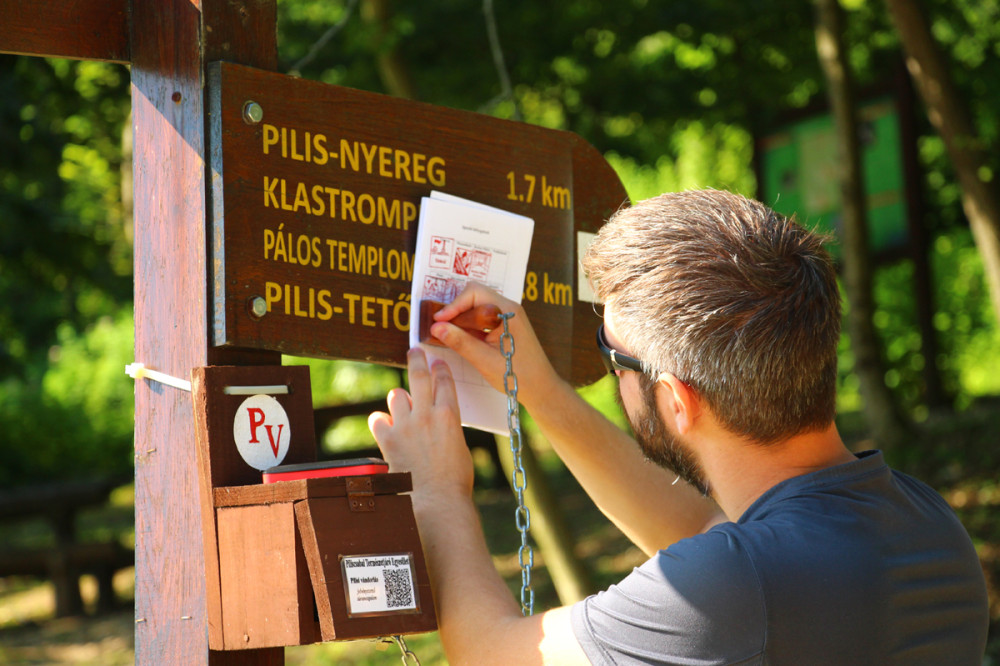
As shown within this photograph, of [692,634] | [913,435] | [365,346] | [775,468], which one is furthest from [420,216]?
[913,435]

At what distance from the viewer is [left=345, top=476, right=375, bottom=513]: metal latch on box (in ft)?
5.13

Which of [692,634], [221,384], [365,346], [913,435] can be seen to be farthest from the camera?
[913,435]

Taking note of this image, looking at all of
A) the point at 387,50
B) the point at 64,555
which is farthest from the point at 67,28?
the point at 64,555

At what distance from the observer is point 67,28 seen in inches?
69.4

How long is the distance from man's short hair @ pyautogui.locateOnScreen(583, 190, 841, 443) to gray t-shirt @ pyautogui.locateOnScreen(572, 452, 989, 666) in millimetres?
155

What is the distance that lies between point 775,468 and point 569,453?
620 millimetres

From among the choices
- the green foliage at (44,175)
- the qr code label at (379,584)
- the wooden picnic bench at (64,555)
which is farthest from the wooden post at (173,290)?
the wooden picnic bench at (64,555)

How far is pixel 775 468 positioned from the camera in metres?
1.67

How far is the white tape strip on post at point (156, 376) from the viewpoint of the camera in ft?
5.56

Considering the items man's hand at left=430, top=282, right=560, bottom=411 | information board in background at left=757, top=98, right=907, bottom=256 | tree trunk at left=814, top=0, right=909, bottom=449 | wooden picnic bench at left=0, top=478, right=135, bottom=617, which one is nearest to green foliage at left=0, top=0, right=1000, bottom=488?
information board in background at left=757, top=98, right=907, bottom=256

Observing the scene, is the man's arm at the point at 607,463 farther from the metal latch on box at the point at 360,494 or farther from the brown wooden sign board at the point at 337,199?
the metal latch on box at the point at 360,494

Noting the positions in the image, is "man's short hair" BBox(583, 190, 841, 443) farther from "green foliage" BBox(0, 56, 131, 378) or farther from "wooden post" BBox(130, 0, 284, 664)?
"green foliage" BBox(0, 56, 131, 378)

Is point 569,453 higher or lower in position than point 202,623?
higher

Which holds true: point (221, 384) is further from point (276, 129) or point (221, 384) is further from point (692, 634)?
point (692, 634)
